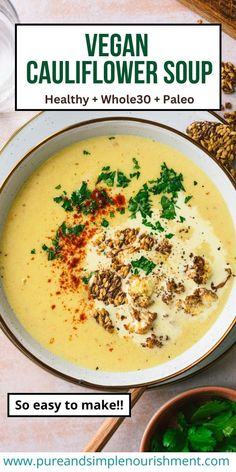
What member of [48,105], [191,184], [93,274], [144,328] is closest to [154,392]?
[144,328]

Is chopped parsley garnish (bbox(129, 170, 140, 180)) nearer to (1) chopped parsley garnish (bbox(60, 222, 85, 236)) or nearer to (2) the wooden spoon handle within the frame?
(1) chopped parsley garnish (bbox(60, 222, 85, 236))

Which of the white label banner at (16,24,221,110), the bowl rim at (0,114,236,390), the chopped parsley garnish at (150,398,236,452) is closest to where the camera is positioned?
the bowl rim at (0,114,236,390)

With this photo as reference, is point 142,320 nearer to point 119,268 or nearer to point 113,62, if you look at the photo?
point 119,268

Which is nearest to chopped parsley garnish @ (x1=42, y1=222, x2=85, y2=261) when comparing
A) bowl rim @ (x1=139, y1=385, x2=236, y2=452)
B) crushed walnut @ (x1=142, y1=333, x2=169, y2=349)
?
crushed walnut @ (x1=142, y1=333, x2=169, y2=349)

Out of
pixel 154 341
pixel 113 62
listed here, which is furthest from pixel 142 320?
pixel 113 62

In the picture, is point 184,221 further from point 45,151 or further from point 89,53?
point 89,53

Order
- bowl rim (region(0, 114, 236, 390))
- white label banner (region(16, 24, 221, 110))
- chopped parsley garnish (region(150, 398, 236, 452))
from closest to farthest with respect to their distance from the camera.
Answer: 1. bowl rim (region(0, 114, 236, 390))
2. chopped parsley garnish (region(150, 398, 236, 452))
3. white label banner (region(16, 24, 221, 110))

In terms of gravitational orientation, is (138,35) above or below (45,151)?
above
